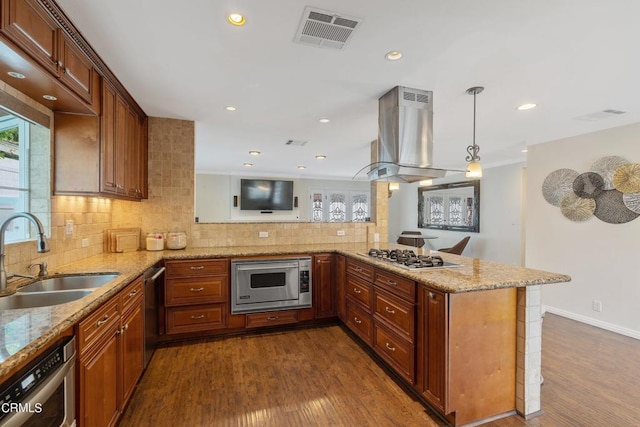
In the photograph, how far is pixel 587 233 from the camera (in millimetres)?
3773

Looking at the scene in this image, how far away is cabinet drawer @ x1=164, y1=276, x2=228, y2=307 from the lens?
9.73ft

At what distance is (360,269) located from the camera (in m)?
2.96

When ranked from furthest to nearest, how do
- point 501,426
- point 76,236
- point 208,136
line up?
point 208,136 < point 76,236 < point 501,426

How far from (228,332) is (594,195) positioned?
185 inches

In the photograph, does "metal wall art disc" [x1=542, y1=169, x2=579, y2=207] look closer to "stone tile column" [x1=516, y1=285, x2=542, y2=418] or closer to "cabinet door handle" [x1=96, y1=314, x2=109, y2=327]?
"stone tile column" [x1=516, y1=285, x2=542, y2=418]

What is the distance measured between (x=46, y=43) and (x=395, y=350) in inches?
114

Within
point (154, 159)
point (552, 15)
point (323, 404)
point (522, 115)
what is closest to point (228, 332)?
point (323, 404)

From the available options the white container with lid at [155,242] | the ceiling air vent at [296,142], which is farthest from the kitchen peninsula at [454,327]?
the ceiling air vent at [296,142]

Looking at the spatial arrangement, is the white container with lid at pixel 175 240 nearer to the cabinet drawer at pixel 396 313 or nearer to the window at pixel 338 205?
the cabinet drawer at pixel 396 313

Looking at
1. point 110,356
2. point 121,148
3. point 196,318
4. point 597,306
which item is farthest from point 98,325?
point 597,306

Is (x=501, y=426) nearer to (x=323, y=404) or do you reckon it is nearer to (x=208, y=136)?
(x=323, y=404)

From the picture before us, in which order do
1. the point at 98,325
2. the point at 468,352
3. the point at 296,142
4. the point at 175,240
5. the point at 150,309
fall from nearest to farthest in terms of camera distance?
the point at 98,325 < the point at 468,352 < the point at 150,309 < the point at 175,240 < the point at 296,142

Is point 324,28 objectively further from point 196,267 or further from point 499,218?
point 499,218

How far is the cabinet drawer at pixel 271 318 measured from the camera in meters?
3.26
